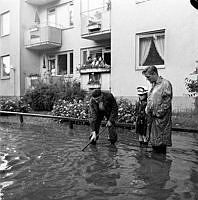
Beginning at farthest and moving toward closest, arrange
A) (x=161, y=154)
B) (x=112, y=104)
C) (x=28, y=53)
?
(x=28, y=53)
(x=112, y=104)
(x=161, y=154)

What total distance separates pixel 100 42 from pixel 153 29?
17.5ft

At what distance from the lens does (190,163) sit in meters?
5.61

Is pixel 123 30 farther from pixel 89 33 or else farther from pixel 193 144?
pixel 193 144

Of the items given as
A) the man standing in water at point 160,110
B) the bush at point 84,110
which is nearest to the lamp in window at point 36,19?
the bush at point 84,110

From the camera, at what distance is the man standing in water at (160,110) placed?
17.7 feet

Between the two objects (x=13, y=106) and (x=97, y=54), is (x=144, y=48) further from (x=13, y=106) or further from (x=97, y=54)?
(x=13, y=106)

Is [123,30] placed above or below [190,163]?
above

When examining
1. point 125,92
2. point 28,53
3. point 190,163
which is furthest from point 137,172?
Result: point 28,53

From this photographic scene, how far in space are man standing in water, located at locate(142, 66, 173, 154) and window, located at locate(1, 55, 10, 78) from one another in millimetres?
19940

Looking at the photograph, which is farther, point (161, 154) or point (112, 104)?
point (112, 104)

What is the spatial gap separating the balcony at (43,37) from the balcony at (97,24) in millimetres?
3000

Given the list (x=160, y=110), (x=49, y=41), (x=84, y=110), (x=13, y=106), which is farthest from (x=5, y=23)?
(x=160, y=110)

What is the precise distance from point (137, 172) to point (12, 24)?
20.5m

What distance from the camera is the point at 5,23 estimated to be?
24.2m
